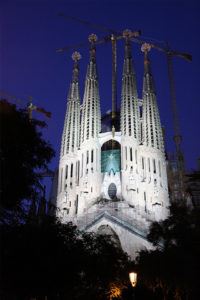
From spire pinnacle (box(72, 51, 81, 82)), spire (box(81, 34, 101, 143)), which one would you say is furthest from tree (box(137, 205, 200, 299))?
spire pinnacle (box(72, 51, 81, 82))

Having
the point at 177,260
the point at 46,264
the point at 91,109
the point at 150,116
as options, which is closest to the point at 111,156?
the point at 91,109

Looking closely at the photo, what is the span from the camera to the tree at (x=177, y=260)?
993 inches

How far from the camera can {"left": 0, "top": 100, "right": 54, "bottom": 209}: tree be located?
16.3 metres

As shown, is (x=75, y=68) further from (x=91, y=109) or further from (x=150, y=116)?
(x=150, y=116)

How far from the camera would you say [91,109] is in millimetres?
66625

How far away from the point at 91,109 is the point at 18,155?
1983 inches

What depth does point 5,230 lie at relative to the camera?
17234 mm

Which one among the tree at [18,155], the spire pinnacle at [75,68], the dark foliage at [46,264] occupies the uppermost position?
the spire pinnacle at [75,68]

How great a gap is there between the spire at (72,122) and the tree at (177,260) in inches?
1461

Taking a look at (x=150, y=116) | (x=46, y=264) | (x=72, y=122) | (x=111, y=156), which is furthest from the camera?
(x=72, y=122)

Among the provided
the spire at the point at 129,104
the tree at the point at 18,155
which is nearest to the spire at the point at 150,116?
the spire at the point at 129,104

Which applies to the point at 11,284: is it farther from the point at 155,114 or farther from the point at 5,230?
the point at 155,114

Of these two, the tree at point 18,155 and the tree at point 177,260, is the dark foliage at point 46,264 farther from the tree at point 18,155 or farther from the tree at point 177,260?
the tree at point 177,260

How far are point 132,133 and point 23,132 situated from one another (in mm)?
46101
